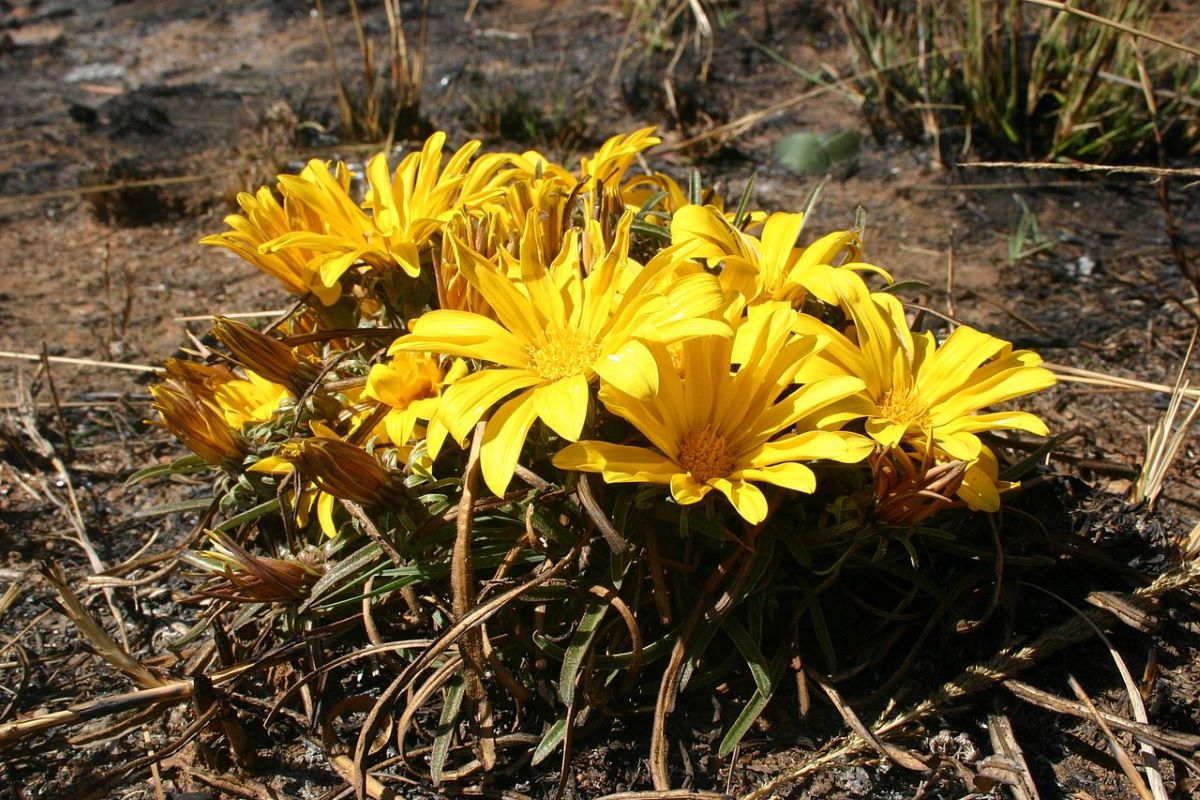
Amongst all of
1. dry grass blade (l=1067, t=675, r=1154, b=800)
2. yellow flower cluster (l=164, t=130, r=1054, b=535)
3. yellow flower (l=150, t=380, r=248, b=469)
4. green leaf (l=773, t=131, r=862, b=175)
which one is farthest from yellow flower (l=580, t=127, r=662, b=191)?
green leaf (l=773, t=131, r=862, b=175)

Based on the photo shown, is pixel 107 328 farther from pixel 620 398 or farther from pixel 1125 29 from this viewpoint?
pixel 1125 29

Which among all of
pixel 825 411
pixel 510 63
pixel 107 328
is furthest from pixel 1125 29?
pixel 510 63

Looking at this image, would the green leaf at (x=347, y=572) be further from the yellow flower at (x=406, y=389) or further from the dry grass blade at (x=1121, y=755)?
the dry grass blade at (x=1121, y=755)

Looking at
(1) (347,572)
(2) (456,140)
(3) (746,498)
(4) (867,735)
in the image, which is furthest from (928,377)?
(2) (456,140)

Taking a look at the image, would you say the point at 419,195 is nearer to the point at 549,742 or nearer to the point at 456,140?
the point at 549,742

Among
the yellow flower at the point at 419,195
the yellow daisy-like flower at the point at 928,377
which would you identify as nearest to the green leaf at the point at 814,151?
the yellow flower at the point at 419,195

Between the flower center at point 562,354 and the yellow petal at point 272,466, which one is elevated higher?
the flower center at point 562,354

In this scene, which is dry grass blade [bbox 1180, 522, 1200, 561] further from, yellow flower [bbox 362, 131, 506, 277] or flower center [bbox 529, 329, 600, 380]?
yellow flower [bbox 362, 131, 506, 277]
